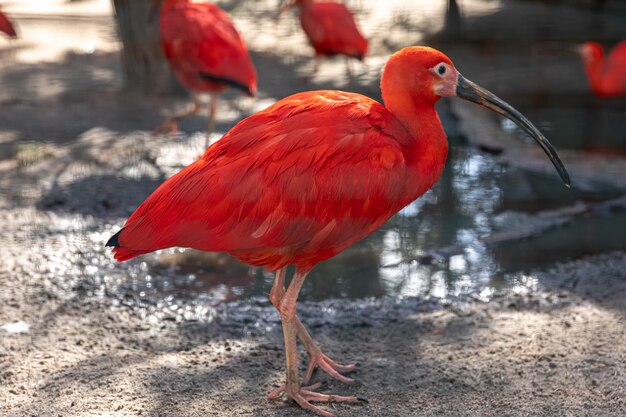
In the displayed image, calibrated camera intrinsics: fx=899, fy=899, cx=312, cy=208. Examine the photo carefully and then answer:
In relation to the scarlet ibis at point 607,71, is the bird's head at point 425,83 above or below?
above

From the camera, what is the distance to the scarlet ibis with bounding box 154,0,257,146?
6.13 metres

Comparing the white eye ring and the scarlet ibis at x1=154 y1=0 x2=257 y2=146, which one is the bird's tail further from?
the scarlet ibis at x1=154 y1=0 x2=257 y2=146

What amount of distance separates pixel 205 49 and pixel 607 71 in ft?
11.5

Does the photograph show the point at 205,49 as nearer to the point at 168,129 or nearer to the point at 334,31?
the point at 168,129

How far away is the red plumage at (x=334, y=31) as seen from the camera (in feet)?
26.9

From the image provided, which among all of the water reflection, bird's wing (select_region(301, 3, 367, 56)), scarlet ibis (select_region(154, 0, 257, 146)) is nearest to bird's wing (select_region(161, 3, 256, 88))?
scarlet ibis (select_region(154, 0, 257, 146))

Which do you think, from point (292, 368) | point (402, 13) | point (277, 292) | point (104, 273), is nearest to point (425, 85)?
point (277, 292)

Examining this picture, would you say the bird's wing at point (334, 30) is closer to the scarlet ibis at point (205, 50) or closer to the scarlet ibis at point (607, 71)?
the scarlet ibis at point (205, 50)

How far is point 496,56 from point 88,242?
5719 millimetres

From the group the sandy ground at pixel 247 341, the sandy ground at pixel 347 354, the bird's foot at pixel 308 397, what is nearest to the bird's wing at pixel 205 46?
the sandy ground at pixel 247 341

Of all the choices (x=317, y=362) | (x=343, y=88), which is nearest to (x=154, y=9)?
(x=343, y=88)

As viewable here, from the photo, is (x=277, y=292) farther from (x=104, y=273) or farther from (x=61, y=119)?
(x=61, y=119)

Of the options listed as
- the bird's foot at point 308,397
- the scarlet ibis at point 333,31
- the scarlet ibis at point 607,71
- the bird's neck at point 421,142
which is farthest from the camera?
the scarlet ibis at point 333,31

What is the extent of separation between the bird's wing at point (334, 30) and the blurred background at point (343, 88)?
0.36 meters
